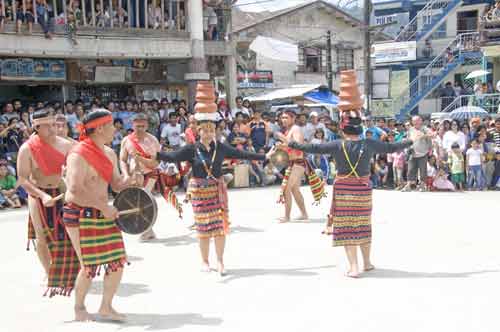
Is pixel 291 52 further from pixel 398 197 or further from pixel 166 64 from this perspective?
pixel 398 197

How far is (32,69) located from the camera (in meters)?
15.7

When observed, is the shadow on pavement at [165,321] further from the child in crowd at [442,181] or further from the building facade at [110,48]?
the building facade at [110,48]

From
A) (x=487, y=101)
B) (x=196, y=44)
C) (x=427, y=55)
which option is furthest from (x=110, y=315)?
(x=427, y=55)

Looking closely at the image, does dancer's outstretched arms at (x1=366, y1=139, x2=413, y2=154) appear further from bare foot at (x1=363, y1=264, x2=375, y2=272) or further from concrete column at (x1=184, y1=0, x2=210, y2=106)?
concrete column at (x1=184, y1=0, x2=210, y2=106)

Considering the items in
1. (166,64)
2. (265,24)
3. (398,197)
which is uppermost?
(265,24)

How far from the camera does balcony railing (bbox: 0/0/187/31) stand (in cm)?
1411

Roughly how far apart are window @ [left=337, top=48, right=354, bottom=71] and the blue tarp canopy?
266 inches

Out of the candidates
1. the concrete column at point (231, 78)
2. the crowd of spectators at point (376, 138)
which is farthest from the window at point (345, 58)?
the crowd of spectators at point (376, 138)

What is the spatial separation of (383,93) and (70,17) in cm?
2247

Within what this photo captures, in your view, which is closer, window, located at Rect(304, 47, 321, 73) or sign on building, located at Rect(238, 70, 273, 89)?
sign on building, located at Rect(238, 70, 273, 89)

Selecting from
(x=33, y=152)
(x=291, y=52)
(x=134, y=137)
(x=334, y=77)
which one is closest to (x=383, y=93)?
(x=334, y=77)

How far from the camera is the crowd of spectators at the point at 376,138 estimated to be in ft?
40.8

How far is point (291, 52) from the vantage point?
91.5ft

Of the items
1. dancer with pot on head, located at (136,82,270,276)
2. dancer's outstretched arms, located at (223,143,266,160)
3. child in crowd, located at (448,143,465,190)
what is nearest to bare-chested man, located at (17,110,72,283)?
dancer with pot on head, located at (136,82,270,276)
